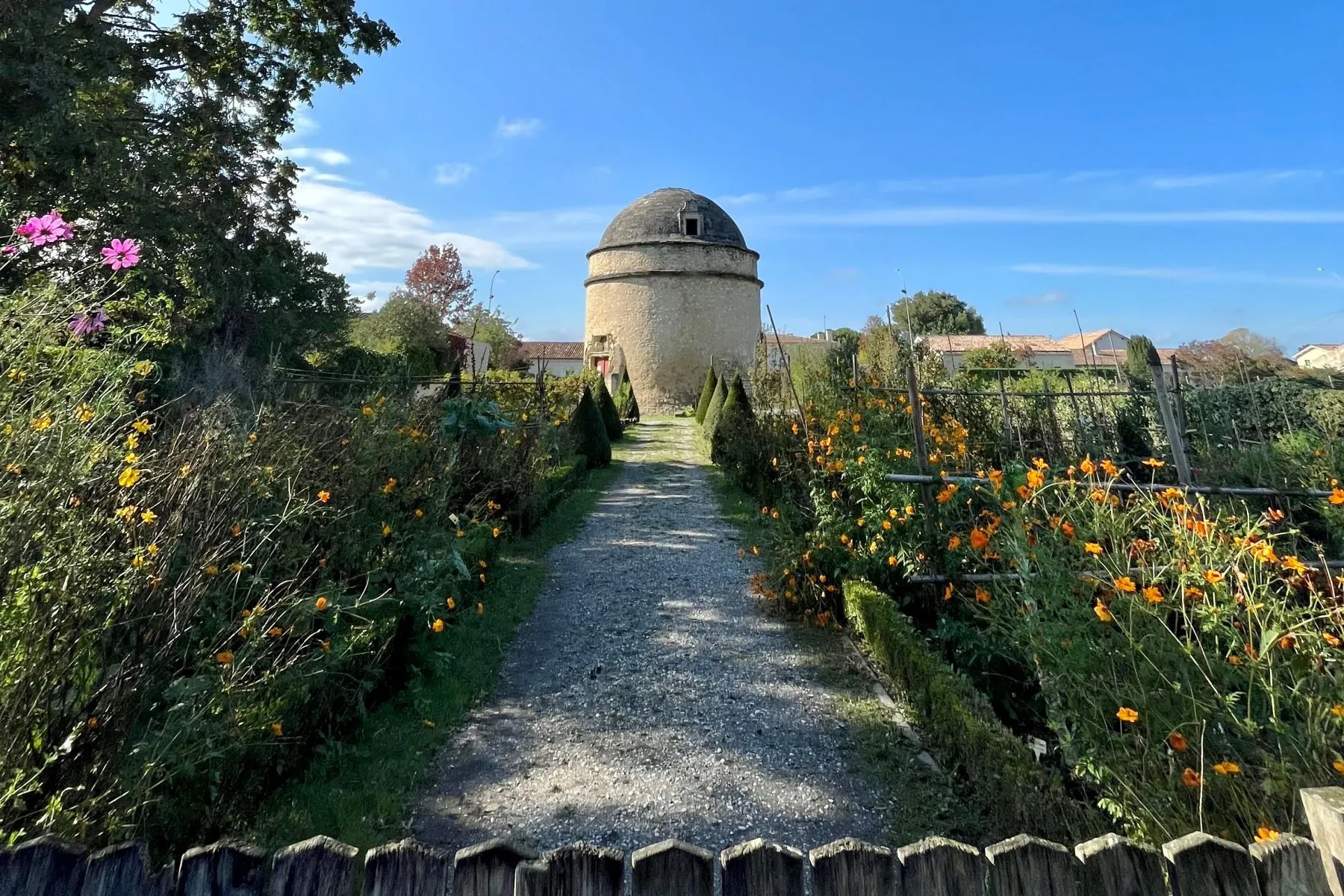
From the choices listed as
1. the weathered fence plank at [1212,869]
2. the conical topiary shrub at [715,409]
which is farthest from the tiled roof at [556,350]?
the weathered fence plank at [1212,869]

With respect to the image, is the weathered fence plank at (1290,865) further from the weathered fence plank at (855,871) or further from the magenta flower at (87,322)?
the magenta flower at (87,322)

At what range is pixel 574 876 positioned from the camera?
3.80 ft

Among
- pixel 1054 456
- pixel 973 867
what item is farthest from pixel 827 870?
pixel 1054 456

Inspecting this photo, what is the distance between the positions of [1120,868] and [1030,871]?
0.52 feet

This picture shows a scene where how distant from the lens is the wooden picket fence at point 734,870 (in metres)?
1.14

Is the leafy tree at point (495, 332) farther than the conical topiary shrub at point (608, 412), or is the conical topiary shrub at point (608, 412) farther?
the leafy tree at point (495, 332)

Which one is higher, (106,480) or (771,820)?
(106,480)

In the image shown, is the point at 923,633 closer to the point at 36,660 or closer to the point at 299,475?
the point at 299,475

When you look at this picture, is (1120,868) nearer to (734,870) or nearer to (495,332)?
(734,870)

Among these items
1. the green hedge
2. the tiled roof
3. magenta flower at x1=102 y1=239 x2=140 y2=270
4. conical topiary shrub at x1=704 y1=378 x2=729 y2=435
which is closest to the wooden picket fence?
the green hedge

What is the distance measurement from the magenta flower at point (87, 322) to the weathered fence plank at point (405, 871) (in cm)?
255

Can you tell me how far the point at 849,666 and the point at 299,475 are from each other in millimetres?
3460

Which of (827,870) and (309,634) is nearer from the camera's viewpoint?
(827,870)

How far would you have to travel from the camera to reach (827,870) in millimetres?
1171
